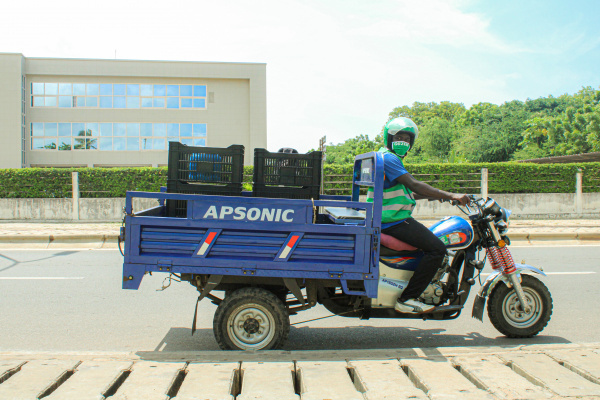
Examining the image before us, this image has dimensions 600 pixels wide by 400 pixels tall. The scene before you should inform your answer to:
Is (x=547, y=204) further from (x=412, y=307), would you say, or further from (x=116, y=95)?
(x=116, y=95)

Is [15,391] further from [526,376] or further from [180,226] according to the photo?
[526,376]

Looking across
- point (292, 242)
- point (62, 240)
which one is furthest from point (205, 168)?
point (62, 240)

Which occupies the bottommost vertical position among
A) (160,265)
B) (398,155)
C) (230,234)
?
(160,265)

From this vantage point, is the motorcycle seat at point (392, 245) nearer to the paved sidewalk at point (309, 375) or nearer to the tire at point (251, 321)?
the paved sidewalk at point (309, 375)

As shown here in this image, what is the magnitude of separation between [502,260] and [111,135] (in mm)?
32667

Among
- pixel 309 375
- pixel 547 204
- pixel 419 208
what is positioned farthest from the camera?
pixel 547 204

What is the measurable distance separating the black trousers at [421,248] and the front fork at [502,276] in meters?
0.62

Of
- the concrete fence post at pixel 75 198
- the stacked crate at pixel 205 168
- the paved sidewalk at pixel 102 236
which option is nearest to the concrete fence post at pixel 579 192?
the paved sidewalk at pixel 102 236

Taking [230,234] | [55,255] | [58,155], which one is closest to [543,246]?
[230,234]

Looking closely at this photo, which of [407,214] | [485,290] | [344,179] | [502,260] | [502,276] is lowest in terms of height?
[485,290]

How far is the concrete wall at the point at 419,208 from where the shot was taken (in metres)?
17.3

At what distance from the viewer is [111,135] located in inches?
1321

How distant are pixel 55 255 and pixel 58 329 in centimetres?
573

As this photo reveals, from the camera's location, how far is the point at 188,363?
3.66 m
